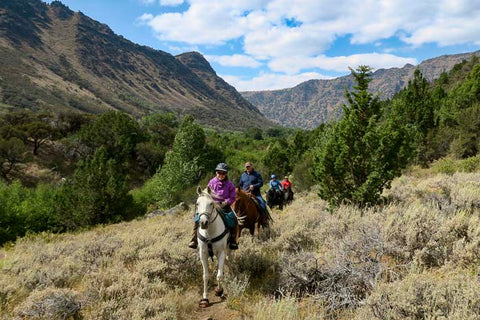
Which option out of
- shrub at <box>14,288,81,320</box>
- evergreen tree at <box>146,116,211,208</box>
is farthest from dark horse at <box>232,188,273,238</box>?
evergreen tree at <box>146,116,211,208</box>

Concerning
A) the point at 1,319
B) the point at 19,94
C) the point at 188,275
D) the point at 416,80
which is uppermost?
the point at 19,94

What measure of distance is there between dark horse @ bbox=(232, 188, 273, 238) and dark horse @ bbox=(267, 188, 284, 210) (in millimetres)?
5372

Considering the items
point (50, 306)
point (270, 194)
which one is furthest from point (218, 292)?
point (270, 194)

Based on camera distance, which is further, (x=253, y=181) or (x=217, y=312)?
(x=253, y=181)

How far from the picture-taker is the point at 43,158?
41.2 metres

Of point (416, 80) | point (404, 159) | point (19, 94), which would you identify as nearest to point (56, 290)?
point (404, 159)

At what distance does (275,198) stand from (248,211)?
6.65 meters

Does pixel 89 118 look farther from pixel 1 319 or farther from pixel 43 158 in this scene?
pixel 1 319

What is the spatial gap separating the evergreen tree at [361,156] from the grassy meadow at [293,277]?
1.72 meters

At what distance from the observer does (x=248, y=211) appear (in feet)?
25.5

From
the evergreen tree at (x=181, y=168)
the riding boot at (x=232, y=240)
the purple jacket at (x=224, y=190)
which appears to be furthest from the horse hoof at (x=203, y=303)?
the evergreen tree at (x=181, y=168)

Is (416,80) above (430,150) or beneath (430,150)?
above

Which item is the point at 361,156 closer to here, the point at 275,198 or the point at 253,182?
the point at 253,182

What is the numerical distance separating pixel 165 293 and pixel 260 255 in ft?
7.40
